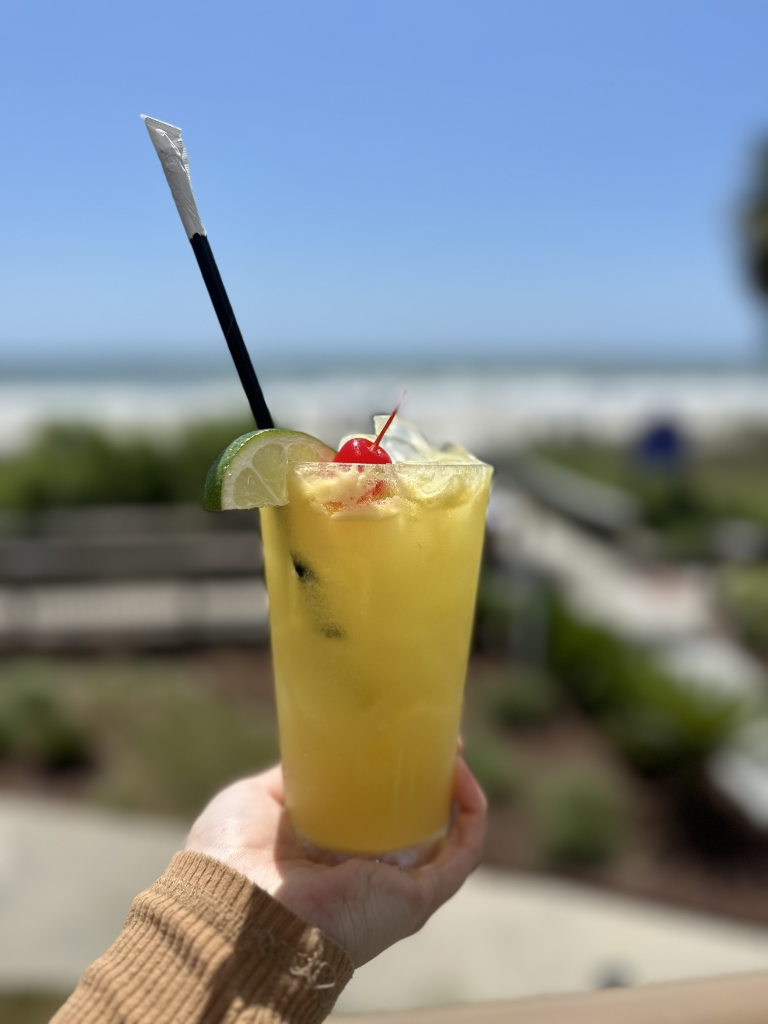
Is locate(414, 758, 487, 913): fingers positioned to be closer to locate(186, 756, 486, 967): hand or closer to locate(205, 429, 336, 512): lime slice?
locate(186, 756, 486, 967): hand

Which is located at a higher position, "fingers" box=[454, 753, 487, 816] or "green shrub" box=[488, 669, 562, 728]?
"fingers" box=[454, 753, 487, 816]

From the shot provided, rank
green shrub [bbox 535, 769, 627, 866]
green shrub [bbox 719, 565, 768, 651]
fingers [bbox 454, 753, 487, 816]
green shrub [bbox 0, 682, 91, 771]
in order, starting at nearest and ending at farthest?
1. fingers [bbox 454, 753, 487, 816]
2. green shrub [bbox 535, 769, 627, 866]
3. green shrub [bbox 0, 682, 91, 771]
4. green shrub [bbox 719, 565, 768, 651]

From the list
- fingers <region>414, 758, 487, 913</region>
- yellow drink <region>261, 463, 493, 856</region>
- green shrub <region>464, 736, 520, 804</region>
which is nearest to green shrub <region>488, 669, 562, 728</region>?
green shrub <region>464, 736, 520, 804</region>

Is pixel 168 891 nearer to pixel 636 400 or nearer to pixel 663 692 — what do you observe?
pixel 663 692

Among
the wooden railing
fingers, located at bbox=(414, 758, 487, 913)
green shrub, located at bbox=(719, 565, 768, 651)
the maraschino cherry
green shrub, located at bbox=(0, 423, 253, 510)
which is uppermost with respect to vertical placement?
the maraschino cherry

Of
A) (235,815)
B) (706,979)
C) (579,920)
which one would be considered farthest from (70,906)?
(706,979)

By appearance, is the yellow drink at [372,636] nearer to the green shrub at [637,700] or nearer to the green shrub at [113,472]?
the green shrub at [637,700]
